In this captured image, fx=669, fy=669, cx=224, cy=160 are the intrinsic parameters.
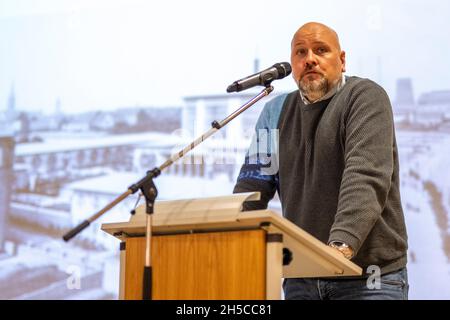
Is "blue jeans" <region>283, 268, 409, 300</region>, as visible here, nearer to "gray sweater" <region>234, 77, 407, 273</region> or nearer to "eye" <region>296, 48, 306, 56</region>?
"gray sweater" <region>234, 77, 407, 273</region>

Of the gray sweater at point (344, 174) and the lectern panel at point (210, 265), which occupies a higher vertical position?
the gray sweater at point (344, 174)

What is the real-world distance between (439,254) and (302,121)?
0.90 meters

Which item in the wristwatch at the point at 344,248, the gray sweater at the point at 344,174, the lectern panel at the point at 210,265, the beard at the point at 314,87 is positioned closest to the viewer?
the lectern panel at the point at 210,265

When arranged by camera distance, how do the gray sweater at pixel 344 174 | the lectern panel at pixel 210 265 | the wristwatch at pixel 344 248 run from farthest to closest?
the gray sweater at pixel 344 174 < the wristwatch at pixel 344 248 < the lectern panel at pixel 210 265

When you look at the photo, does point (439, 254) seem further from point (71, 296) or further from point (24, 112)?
point (24, 112)

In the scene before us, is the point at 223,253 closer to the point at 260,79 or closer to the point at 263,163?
the point at 260,79

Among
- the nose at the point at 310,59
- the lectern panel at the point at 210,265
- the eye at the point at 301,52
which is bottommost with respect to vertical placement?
the lectern panel at the point at 210,265

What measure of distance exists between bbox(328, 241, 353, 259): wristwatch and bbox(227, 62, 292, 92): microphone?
20.7 inches

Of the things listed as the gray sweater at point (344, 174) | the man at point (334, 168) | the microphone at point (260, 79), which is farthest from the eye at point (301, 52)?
the microphone at point (260, 79)

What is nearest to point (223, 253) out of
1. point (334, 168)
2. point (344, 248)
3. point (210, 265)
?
point (210, 265)

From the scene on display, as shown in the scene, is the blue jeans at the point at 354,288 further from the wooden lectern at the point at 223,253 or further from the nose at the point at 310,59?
the nose at the point at 310,59

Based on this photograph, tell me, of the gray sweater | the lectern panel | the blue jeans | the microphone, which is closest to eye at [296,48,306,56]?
the gray sweater

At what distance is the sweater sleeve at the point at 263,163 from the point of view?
7.60 ft

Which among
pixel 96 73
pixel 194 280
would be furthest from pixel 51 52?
pixel 194 280
